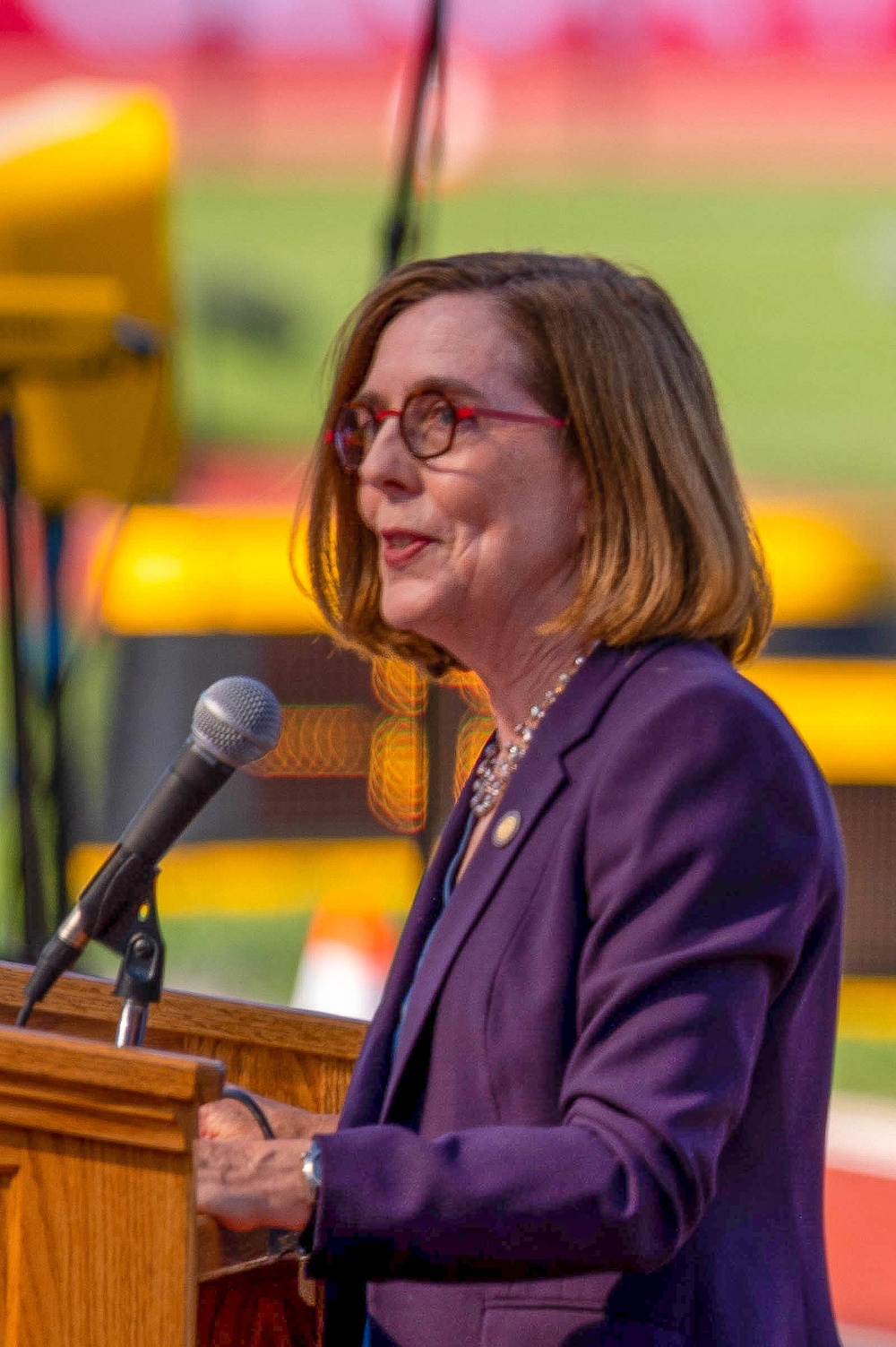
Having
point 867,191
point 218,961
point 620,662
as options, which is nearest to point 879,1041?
point 218,961

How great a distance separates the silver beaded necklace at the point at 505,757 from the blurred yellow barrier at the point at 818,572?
3.85 meters

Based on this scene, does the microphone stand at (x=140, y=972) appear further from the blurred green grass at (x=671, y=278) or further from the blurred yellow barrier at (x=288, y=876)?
the blurred green grass at (x=671, y=278)

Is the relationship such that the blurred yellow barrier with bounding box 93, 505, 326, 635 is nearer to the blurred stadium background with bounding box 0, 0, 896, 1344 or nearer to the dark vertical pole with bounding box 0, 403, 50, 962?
the blurred stadium background with bounding box 0, 0, 896, 1344

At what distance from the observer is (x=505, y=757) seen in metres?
1.89

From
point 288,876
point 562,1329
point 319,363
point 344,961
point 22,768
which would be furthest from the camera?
point 288,876

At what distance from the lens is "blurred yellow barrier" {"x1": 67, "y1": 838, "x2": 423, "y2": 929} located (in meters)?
6.08

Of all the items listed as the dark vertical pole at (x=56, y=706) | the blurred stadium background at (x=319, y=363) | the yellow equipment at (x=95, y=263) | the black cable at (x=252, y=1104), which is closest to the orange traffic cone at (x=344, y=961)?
the blurred stadium background at (x=319, y=363)

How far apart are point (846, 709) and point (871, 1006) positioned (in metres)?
0.90

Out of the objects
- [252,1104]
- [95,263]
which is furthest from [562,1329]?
[95,263]

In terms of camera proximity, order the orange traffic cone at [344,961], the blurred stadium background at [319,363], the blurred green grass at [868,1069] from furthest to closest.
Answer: the blurred green grass at [868,1069] < the orange traffic cone at [344,961] < the blurred stadium background at [319,363]

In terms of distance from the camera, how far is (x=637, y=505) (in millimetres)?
1754

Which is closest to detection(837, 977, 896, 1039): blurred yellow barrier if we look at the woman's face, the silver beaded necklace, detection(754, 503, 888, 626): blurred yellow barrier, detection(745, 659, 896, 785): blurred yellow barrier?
detection(745, 659, 896, 785): blurred yellow barrier

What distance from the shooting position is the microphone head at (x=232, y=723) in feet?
5.60

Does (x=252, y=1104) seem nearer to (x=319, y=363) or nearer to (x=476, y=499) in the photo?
(x=476, y=499)
